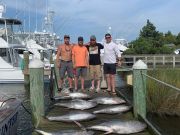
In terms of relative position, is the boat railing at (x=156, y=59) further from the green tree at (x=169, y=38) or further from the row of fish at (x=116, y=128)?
the green tree at (x=169, y=38)

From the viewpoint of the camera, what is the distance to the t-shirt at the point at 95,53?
1193 cm

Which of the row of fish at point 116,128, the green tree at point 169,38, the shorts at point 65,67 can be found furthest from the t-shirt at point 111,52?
the green tree at point 169,38

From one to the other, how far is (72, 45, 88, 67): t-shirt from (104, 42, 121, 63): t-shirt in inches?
25.0

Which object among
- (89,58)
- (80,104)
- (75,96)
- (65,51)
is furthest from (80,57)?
(80,104)

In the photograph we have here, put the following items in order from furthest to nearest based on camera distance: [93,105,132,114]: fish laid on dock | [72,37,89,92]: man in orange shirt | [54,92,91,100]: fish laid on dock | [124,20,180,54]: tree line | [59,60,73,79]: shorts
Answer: [124,20,180,54]: tree line → [59,60,73,79]: shorts → [72,37,89,92]: man in orange shirt → [54,92,91,100]: fish laid on dock → [93,105,132,114]: fish laid on dock

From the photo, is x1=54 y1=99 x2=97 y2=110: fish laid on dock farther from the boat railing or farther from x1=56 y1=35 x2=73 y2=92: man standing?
the boat railing

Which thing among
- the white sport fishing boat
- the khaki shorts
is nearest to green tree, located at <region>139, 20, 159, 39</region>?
the white sport fishing boat

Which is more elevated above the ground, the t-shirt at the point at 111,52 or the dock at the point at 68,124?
the t-shirt at the point at 111,52

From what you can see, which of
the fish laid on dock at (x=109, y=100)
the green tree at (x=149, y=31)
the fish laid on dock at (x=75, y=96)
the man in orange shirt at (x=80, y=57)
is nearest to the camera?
the fish laid on dock at (x=109, y=100)

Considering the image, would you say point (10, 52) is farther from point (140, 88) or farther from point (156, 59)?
point (140, 88)

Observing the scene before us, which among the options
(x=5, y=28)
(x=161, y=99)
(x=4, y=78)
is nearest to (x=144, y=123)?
(x=161, y=99)

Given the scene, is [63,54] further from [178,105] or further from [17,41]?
[17,41]

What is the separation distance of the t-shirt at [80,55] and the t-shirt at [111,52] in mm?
635

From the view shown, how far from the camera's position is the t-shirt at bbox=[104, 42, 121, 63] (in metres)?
11.4
